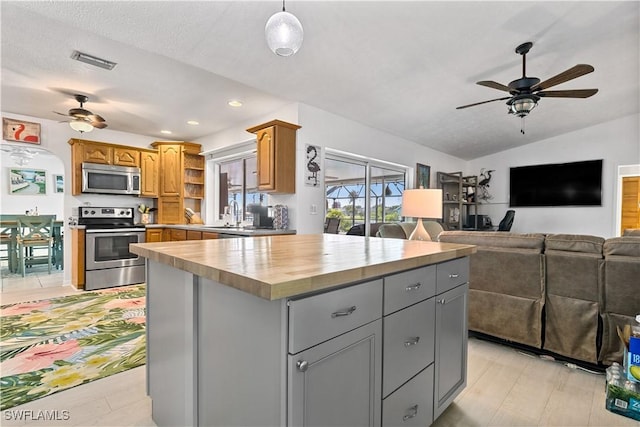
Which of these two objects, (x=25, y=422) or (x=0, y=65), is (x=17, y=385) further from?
(x=0, y=65)

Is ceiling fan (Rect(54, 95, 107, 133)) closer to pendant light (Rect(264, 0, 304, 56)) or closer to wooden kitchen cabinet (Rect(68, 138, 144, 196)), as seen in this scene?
wooden kitchen cabinet (Rect(68, 138, 144, 196))

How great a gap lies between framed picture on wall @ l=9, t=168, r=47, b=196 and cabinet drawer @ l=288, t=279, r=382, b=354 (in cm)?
855

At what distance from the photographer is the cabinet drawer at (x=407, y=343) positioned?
1151mm

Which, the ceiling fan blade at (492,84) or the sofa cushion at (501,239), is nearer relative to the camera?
the sofa cushion at (501,239)

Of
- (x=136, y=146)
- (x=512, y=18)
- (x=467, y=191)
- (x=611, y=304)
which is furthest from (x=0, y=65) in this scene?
(x=467, y=191)

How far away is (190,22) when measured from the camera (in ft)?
7.52

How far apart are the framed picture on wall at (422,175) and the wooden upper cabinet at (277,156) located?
3003mm

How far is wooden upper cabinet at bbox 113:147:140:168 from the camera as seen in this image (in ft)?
15.7

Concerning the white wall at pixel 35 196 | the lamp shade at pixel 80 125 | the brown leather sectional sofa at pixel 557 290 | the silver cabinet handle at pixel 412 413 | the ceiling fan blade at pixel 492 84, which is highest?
the ceiling fan blade at pixel 492 84

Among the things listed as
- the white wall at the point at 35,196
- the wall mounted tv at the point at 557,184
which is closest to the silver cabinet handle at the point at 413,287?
the wall mounted tv at the point at 557,184

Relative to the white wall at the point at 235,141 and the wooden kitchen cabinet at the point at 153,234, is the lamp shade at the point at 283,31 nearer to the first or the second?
the white wall at the point at 235,141

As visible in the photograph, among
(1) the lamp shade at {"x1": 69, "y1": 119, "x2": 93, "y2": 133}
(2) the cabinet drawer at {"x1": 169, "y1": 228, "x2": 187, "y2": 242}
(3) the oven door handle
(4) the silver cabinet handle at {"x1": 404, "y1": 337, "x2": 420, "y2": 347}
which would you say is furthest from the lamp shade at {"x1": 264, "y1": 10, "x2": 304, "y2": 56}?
(3) the oven door handle

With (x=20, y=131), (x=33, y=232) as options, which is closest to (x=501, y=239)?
(x=20, y=131)

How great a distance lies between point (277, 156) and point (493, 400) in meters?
2.89
